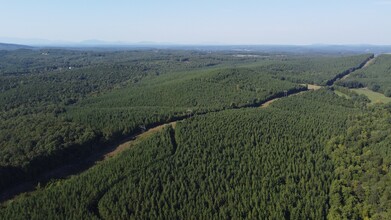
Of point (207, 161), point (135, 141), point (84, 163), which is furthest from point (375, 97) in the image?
point (84, 163)

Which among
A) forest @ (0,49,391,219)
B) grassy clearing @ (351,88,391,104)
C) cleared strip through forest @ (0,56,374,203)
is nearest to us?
forest @ (0,49,391,219)

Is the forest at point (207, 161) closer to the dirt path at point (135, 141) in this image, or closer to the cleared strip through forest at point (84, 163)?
the cleared strip through forest at point (84, 163)

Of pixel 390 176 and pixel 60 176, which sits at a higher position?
pixel 390 176

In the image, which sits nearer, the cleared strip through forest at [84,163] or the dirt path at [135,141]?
the cleared strip through forest at [84,163]

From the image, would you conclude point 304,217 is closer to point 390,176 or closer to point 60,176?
point 390,176

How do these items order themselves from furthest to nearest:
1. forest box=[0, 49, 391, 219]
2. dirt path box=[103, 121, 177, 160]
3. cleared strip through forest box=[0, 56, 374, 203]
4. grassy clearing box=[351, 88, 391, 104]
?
grassy clearing box=[351, 88, 391, 104] → dirt path box=[103, 121, 177, 160] → cleared strip through forest box=[0, 56, 374, 203] → forest box=[0, 49, 391, 219]

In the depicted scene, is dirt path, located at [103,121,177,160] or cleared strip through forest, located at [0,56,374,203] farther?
dirt path, located at [103,121,177,160]

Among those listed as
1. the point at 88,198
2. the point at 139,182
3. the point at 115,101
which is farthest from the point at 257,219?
the point at 115,101

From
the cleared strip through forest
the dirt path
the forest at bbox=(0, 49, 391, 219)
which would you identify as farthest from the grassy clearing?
the dirt path

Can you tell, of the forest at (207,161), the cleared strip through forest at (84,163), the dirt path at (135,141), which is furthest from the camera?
the dirt path at (135,141)

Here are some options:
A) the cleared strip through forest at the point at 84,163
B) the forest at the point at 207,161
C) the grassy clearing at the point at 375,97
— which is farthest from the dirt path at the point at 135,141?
the grassy clearing at the point at 375,97

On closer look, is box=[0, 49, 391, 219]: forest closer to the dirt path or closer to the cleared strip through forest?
the cleared strip through forest
